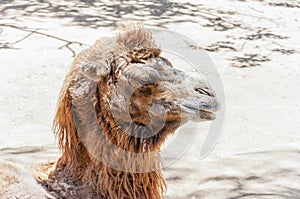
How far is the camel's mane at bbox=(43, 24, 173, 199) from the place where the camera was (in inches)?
77.7

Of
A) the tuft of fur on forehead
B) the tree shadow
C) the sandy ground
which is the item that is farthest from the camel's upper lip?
the tree shadow

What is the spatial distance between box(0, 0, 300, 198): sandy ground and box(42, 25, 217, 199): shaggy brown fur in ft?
4.02

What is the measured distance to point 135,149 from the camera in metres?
2.01

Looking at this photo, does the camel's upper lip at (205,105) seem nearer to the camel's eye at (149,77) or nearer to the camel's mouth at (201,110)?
the camel's mouth at (201,110)

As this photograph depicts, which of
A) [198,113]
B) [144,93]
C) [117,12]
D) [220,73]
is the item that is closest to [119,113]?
[144,93]

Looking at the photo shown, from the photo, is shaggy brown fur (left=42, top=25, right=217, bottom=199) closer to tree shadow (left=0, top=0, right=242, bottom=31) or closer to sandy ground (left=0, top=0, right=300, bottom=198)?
sandy ground (left=0, top=0, right=300, bottom=198)

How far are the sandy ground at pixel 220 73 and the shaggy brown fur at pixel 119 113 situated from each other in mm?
1227

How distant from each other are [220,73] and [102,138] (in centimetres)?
434

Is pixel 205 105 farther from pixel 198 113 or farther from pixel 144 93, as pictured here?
pixel 144 93

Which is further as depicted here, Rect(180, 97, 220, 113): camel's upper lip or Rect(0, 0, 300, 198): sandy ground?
Rect(0, 0, 300, 198): sandy ground

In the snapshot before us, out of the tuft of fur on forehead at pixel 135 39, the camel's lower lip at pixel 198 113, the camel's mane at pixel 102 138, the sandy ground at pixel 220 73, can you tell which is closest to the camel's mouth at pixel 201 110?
the camel's lower lip at pixel 198 113

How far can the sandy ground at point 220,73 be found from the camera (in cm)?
355

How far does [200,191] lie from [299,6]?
6.27 metres

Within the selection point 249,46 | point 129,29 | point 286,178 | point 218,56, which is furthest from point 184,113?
point 249,46
